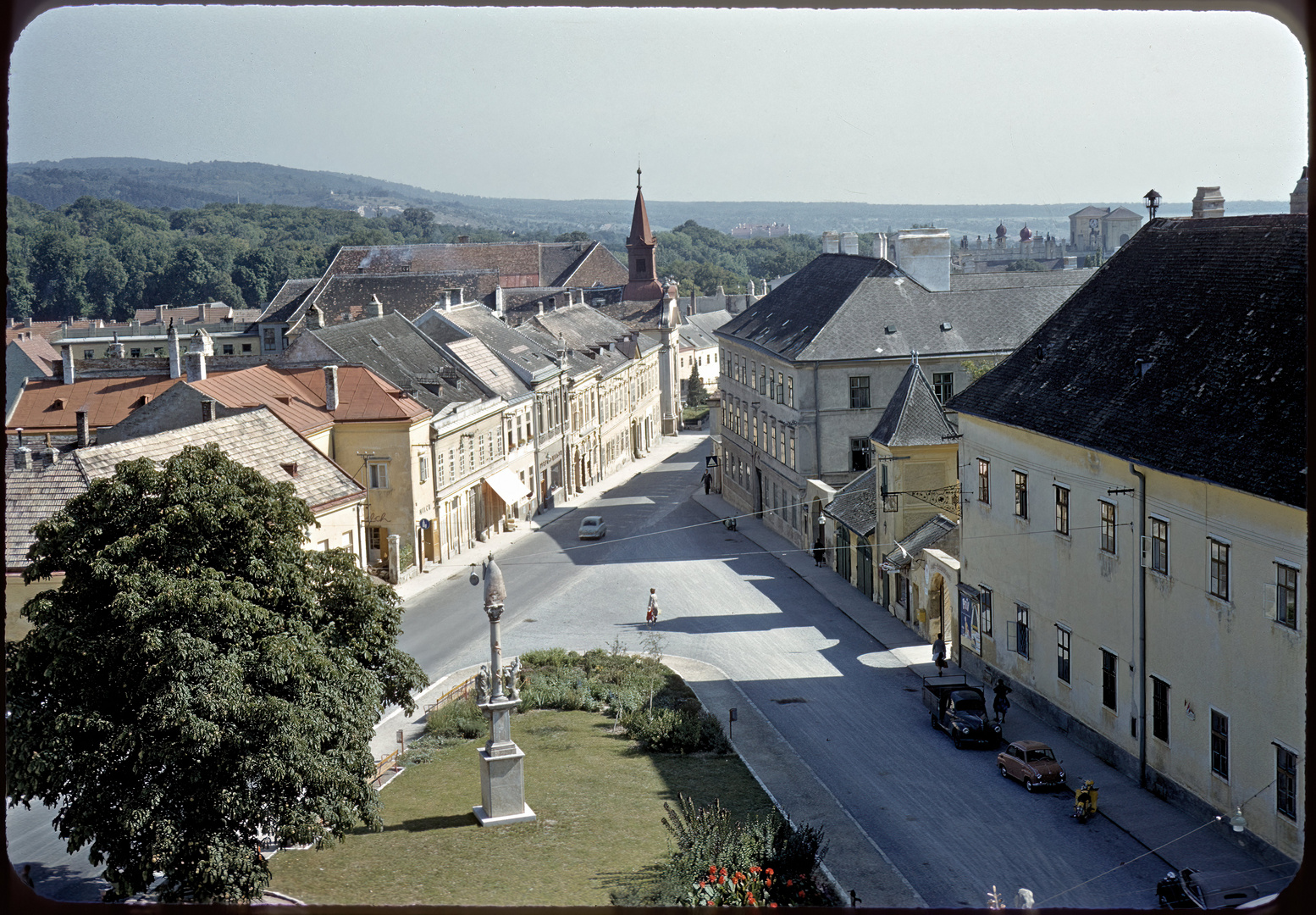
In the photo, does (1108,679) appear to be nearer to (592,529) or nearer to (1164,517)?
(1164,517)

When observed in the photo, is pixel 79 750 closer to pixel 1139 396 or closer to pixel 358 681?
pixel 358 681

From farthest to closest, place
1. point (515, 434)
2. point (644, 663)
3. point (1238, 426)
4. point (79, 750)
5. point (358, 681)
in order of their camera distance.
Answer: point (515, 434) < point (644, 663) < point (1238, 426) < point (358, 681) < point (79, 750)

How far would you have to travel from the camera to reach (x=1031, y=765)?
91.2 ft

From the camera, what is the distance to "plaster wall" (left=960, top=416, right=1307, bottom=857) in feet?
73.7

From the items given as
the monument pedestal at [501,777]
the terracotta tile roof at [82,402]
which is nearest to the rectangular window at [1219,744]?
the monument pedestal at [501,777]

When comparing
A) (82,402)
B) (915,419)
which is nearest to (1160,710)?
(915,419)

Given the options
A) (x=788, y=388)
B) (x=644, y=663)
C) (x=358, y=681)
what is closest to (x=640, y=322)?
(x=788, y=388)

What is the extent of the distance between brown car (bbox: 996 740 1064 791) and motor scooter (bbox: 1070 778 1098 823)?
1.89 meters

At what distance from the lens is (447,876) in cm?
2114

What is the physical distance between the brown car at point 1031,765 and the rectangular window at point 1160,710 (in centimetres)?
222

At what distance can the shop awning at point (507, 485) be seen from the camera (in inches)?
2435

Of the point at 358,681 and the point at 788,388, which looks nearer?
the point at 358,681

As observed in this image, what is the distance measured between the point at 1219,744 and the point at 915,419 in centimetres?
2084

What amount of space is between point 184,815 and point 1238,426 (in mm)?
19403
